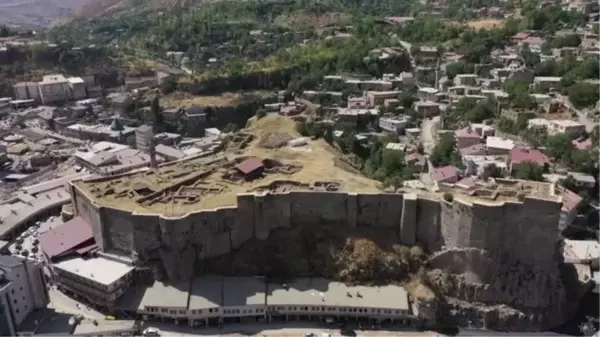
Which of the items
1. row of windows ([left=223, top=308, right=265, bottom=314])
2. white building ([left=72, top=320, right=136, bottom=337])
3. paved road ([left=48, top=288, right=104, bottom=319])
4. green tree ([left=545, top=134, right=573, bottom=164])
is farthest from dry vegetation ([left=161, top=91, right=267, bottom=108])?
white building ([left=72, top=320, right=136, bottom=337])

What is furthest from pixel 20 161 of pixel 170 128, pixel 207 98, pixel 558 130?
pixel 558 130

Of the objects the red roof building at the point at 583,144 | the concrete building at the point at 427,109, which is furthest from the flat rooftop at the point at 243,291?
the concrete building at the point at 427,109

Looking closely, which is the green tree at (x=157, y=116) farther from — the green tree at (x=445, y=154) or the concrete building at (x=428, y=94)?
the green tree at (x=445, y=154)

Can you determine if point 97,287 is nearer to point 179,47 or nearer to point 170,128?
point 170,128

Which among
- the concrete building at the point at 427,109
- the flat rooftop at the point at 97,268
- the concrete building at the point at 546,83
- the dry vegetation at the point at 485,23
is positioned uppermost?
the dry vegetation at the point at 485,23

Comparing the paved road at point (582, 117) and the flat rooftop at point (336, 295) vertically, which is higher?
the paved road at point (582, 117)

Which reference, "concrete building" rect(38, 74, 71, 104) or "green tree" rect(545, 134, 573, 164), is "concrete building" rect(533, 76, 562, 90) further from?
"concrete building" rect(38, 74, 71, 104)

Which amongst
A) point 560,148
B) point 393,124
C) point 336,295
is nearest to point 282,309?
point 336,295
